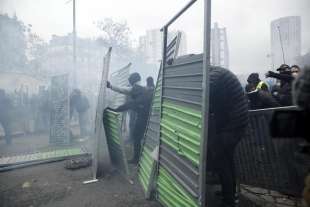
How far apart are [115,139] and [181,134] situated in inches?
87.7

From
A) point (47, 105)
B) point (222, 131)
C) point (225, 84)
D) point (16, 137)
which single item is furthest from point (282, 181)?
point (16, 137)

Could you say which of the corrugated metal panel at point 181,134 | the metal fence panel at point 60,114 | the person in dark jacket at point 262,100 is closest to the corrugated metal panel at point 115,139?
the corrugated metal panel at point 181,134

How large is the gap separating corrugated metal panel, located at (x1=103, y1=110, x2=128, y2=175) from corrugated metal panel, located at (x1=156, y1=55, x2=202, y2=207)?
1229 millimetres

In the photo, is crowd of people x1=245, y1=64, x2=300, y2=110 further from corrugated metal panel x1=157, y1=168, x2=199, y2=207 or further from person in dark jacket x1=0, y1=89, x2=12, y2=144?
person in dark jacket x1=0, y1=89, x2=12, y2=144

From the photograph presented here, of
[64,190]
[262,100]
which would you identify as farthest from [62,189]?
[262,100]

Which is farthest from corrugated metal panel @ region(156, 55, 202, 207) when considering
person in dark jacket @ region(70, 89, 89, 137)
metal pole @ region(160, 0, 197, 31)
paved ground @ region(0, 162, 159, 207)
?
person in dark jacket @ region(70, 89, 89, 137)

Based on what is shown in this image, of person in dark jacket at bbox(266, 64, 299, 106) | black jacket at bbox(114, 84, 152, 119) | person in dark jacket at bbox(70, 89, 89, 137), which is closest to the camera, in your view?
person in dark jacket at bbox(266, 64, 299, 106)

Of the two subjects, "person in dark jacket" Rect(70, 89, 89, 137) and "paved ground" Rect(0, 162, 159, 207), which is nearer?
"paved ground" Rect(0, 162, 159, 207)

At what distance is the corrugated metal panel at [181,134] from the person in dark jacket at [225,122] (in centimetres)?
34

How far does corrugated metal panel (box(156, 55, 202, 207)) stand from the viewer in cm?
253

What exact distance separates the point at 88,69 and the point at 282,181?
64.5ft

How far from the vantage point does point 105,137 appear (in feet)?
17.3

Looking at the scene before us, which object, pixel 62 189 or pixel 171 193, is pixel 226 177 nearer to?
pixel 171 193

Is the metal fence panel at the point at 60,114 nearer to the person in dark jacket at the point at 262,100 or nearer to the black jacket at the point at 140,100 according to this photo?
the black jacket at the point at 140,100
